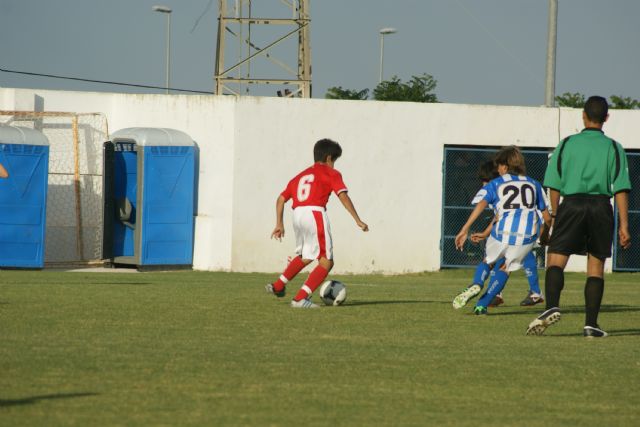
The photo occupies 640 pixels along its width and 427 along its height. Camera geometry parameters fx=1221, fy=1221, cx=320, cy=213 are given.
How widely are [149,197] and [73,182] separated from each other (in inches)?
79.7

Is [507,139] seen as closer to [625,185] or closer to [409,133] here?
[409,133]

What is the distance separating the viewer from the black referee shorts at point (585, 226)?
1021 cm

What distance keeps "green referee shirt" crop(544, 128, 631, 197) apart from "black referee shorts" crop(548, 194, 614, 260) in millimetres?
94

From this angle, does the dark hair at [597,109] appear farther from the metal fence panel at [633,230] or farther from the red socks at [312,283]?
Result: the metal fence panel at [633,230]

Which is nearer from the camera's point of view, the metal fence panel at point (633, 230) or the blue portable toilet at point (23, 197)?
the blue portable toilet at point (23, 197)

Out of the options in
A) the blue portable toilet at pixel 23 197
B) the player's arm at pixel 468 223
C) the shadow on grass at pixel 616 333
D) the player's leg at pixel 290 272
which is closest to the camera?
the shadow on grass at pixel 616 333

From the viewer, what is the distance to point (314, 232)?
512 inches

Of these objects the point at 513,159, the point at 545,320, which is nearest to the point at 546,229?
the point at 513,159

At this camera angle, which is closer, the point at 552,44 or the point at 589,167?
the point at 589,167

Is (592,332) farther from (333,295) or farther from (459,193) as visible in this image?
(459,193)

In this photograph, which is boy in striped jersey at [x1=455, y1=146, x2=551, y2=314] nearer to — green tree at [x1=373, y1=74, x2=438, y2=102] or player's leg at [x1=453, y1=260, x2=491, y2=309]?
player's leg at [x1=453, y1=260, x2=491, y2=309]

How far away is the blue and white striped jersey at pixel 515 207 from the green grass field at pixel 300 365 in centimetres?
87

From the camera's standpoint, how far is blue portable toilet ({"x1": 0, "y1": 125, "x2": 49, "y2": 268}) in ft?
75.0

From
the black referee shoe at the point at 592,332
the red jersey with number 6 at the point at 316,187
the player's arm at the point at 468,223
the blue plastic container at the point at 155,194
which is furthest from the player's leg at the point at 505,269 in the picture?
the blue plastic container at the point at 155,194
